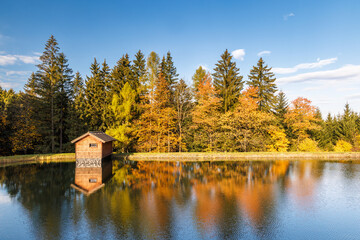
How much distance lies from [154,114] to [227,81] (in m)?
16.9

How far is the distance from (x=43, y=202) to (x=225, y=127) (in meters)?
30.2

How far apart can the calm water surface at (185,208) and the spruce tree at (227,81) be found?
23.3m

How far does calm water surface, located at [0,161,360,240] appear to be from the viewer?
10594 millimetres

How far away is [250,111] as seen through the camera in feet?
134

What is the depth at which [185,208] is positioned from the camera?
13.6m

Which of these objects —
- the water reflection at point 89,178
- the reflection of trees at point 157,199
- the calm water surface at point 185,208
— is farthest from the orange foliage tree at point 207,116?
the water reflection at point 89,178

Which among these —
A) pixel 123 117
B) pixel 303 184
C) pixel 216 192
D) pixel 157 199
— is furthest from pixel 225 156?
pixel 157 199

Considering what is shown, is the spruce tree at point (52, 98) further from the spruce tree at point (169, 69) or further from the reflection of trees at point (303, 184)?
the reflection of trees at point (303, 184)

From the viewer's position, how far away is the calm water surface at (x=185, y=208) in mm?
10594

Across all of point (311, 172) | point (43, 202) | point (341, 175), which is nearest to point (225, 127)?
point (311, 172)

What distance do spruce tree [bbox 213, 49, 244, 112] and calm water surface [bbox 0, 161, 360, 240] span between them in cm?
2327

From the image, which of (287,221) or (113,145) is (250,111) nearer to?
(113,145)

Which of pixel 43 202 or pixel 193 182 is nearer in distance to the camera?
pixel 43 202

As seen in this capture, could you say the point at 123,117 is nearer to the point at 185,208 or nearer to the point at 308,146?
the point at 185,208
